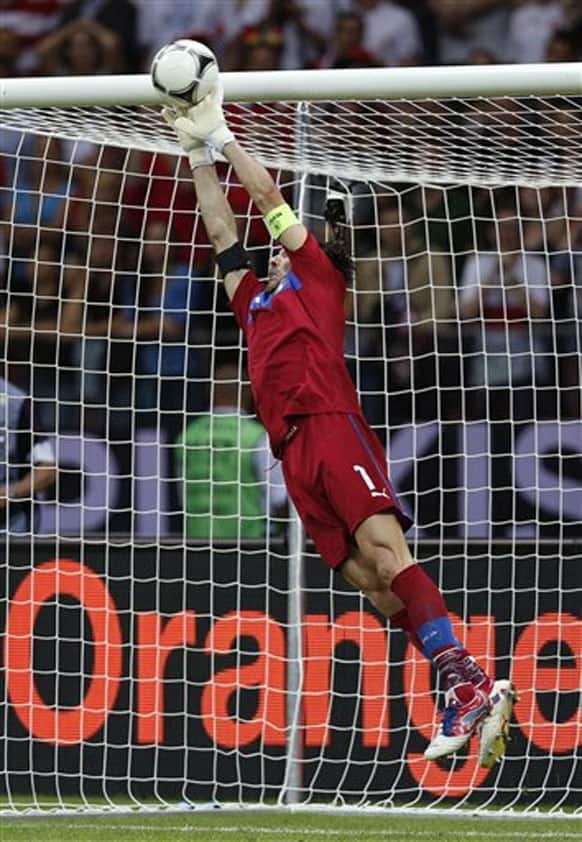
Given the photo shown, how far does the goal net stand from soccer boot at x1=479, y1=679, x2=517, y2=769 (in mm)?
2114

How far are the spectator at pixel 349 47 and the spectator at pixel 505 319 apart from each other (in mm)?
2379

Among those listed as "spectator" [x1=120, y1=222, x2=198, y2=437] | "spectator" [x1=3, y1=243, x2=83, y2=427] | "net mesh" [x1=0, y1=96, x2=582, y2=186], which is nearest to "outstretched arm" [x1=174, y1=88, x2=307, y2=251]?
"net mesh" [x1=0, y1=96, x2=582, y2=186]

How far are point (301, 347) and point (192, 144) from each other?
2.96ft

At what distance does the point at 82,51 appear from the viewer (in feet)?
39.4

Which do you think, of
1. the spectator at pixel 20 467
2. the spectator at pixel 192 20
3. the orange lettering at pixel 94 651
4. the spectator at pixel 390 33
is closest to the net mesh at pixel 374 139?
the spectator at pixel 20 467

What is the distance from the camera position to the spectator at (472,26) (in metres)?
11.9

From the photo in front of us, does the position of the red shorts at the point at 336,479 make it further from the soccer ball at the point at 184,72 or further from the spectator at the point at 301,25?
the spectator at the point at 301,25

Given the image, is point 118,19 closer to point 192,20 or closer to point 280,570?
point 192,20

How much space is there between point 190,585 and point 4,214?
11.4 ft

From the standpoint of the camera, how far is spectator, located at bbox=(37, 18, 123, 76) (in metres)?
12.0

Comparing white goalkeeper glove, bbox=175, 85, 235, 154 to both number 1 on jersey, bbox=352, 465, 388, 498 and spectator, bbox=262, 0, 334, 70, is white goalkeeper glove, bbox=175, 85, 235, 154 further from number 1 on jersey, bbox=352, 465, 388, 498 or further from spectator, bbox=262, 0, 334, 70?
spectator, bbox=262, 0, 334, 70

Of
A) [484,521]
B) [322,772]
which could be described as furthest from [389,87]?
[322,772]

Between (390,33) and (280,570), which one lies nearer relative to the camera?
(280,570)

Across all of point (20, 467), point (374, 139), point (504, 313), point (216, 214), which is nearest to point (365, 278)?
point (504, 313)
